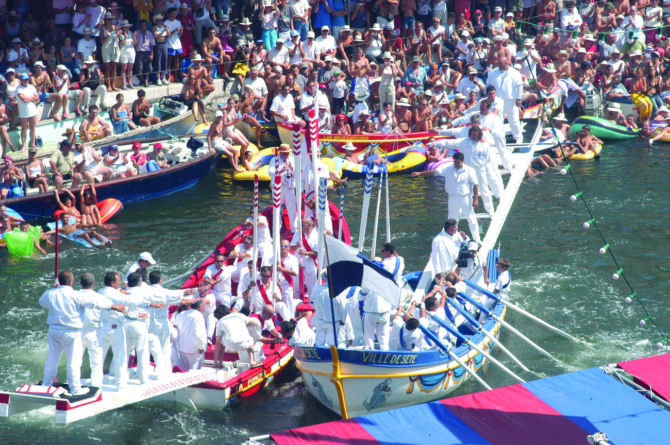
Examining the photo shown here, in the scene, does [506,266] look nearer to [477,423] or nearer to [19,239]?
[477,423]

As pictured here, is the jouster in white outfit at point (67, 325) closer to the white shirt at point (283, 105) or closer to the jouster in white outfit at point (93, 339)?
the jouster in white outfit at point (93, 339)

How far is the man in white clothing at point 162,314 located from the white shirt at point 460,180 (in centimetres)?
583

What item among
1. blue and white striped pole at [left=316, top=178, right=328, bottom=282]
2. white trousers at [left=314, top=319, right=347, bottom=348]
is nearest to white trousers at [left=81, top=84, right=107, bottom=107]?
blue and white striped pole at [left=316, top=178, right=328, bottom=282]

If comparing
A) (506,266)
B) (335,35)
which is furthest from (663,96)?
(506,266)

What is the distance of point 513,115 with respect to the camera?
1934 centimetres

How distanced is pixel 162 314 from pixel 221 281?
2068mm

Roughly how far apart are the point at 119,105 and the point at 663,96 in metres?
15.6

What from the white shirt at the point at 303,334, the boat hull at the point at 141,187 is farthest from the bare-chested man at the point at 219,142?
the white shirt at the point at 303,334

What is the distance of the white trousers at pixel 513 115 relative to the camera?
19.1 m

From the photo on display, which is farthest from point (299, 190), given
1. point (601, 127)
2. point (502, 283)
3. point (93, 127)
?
point (601, 127)

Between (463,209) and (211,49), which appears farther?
(211,49)

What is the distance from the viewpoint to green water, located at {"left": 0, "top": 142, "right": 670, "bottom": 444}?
11.3 metres

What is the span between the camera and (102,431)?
1111 cm

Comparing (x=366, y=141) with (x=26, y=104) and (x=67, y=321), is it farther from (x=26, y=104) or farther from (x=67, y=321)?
(x=67, y=321)
